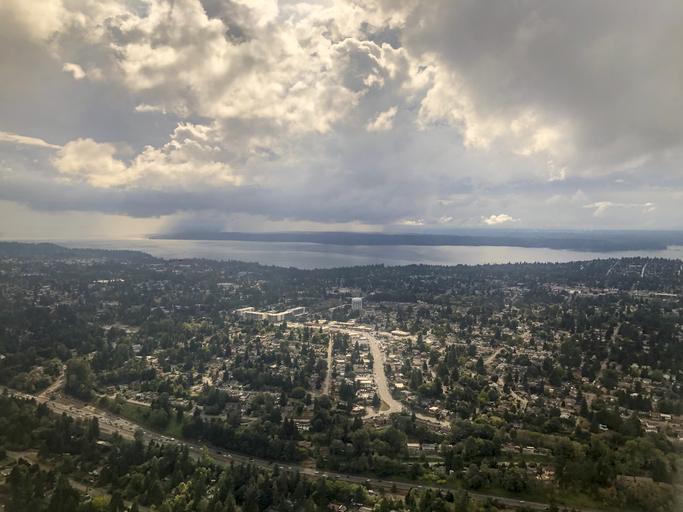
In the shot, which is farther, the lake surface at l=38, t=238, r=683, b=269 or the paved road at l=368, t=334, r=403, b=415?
the lake surface at l=38, t=238, r=683, b=269

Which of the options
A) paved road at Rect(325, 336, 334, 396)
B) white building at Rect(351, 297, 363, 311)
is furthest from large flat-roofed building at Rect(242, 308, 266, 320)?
paved road at Rect(325, 336, 334, 396)

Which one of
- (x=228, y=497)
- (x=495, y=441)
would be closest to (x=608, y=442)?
(x=495, y=441)

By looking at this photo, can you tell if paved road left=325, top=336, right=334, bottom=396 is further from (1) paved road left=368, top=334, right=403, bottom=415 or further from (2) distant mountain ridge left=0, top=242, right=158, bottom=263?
(2) distant mountain ridge left=0, top=242, right=158, bottom=263

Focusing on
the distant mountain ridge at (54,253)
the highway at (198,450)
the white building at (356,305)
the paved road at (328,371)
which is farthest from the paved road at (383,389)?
the distant mountain ridge at (54,253)

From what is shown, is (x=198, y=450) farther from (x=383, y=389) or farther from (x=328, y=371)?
(x=383, y=389)

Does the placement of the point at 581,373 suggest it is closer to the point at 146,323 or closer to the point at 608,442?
the point at 608,442
